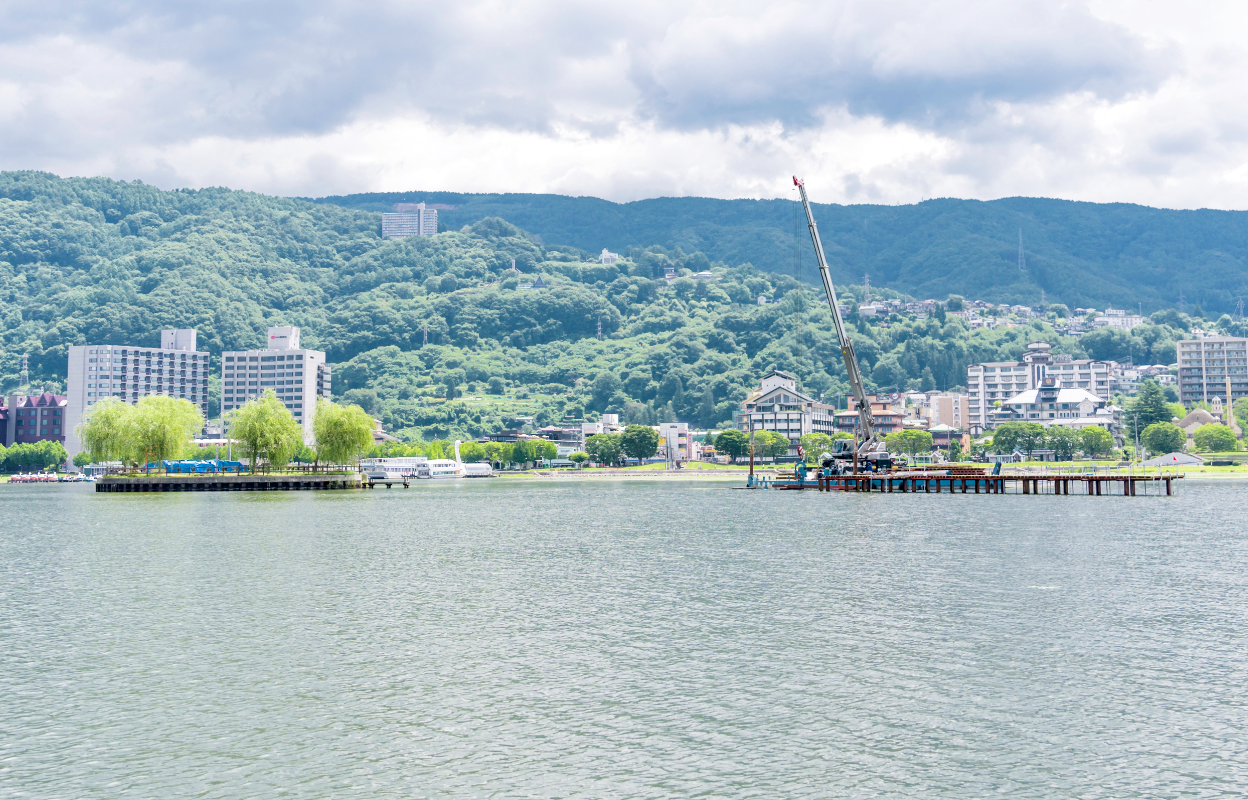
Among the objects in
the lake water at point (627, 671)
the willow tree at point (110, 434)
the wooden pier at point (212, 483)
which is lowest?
the lake water at point (627, 671)

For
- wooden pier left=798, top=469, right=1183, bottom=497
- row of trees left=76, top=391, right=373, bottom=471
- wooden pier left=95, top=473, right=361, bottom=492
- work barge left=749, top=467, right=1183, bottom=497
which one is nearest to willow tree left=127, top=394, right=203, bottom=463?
row of trees left=76, top=391, right=373, bottom=471

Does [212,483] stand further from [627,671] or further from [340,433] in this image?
[627,671]

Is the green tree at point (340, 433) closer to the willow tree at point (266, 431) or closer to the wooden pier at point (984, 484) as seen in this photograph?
the willow tree at point (266, 431)

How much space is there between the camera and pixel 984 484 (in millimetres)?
145375

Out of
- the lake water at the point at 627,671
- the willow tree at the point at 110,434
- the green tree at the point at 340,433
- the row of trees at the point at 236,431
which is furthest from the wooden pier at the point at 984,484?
the willow tree at the point at 110,434

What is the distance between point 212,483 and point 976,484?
9998 cm

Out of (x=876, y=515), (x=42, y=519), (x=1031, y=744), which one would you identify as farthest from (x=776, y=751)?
(x=42, y=519)

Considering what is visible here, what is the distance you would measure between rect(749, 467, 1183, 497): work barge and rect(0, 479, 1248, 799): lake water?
6719cm

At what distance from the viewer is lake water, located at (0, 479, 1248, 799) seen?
20844 millimetres

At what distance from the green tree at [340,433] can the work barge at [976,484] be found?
56085 mm

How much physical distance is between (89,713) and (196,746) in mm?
4482

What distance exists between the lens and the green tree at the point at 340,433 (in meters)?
140

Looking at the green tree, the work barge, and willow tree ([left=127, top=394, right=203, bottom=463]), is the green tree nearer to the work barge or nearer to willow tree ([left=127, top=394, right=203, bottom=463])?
willow tree ([left=127, top=394, right=203, bottom=463])

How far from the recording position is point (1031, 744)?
22547 mm
